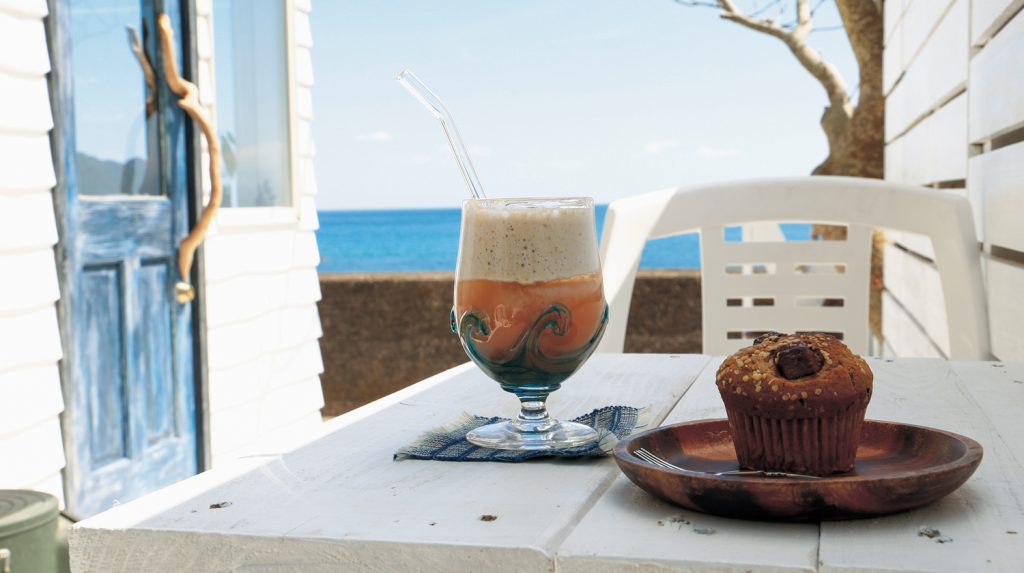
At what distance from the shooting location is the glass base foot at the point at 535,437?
2.93 ft

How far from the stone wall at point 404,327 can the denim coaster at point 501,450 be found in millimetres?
6827

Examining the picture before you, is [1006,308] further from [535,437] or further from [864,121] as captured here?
[864,121]

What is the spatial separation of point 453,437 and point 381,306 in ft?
23.7

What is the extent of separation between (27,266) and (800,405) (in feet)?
8.11

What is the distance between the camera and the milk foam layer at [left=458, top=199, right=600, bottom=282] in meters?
0.89

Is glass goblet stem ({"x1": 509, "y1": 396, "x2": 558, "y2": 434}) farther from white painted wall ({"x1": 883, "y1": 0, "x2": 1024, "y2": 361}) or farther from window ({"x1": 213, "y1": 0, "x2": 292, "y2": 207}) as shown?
window ({"x1": 213, "y1": 0, "x2": 292, "y2": 207})

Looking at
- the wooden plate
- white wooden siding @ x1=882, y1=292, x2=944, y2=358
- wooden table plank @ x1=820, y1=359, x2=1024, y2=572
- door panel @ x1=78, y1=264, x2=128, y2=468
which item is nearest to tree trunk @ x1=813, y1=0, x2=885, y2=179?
white wooden siding @ x1=882, y1=292, x2=944, y2=358

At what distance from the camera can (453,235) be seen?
161 ft

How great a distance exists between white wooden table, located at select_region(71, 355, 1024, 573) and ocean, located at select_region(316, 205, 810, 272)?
131 ft

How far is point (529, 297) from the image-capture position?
0.88 meters

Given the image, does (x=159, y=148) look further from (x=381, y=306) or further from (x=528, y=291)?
(x=381, y=306)

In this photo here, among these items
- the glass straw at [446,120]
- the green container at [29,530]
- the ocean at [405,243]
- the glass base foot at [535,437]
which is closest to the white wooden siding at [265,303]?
the green container at [29,530]

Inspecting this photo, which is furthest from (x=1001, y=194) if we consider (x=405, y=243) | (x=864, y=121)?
(x=405, y=243)

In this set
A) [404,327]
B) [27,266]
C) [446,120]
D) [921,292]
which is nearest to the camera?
[446,120]
